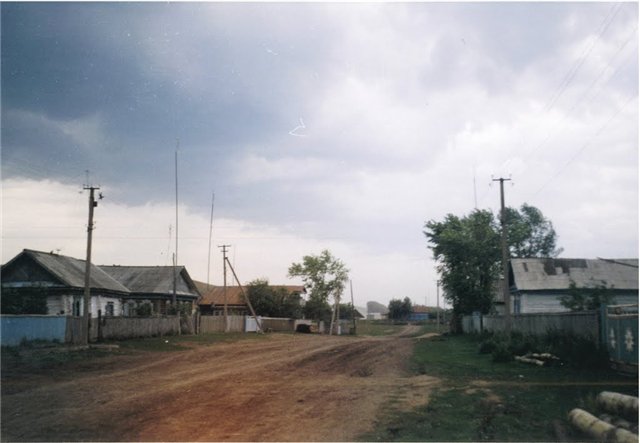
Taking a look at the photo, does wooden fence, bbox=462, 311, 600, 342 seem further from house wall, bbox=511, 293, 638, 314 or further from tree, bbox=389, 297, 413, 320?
tree, bbox=389, 297, 413, 320

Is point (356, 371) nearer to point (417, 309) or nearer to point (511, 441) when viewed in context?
point (511, 441)

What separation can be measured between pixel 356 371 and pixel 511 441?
356 inches

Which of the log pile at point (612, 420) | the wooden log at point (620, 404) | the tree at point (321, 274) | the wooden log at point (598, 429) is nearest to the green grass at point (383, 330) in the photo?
the tree at point (321, 274)

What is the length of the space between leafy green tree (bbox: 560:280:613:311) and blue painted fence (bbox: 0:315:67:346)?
23661 mm

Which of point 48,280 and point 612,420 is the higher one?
point 48,280

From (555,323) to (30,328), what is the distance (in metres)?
24.2

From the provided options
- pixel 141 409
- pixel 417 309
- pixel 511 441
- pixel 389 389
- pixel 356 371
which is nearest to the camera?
pixel 511 441

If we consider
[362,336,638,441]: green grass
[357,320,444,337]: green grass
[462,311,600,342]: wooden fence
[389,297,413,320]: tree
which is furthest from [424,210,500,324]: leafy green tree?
[389,297,413,320]: tree

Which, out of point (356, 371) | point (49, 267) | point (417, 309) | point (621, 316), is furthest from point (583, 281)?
point (417, 309)

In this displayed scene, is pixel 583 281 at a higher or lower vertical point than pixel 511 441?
higher

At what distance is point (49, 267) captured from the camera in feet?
110

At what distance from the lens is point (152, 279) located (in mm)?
49094

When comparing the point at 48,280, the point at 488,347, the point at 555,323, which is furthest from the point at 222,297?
the point at 555,323

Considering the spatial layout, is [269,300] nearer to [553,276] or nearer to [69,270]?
[69,270]
